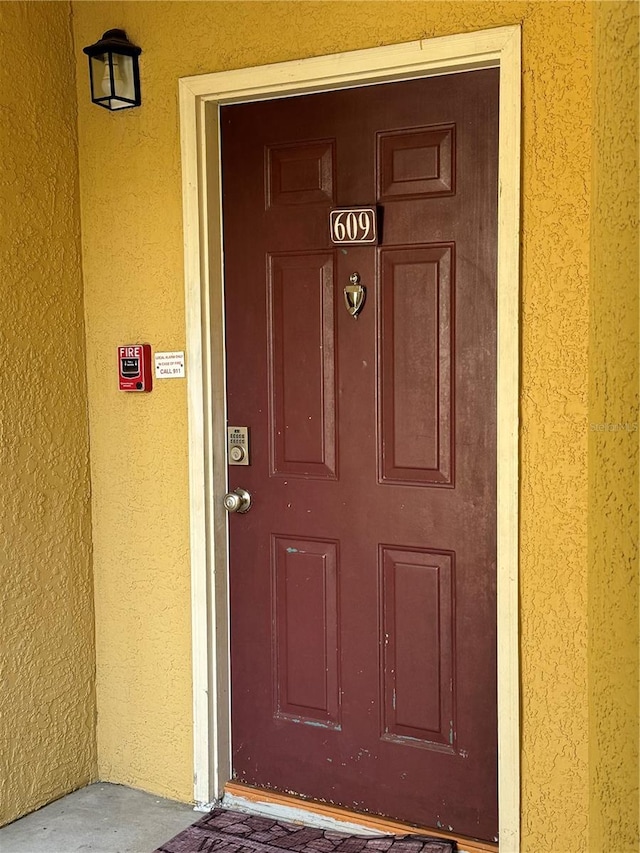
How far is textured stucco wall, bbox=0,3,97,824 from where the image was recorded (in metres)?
2.64

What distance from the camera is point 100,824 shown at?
268 centimetres

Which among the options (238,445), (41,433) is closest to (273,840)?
(238,445)

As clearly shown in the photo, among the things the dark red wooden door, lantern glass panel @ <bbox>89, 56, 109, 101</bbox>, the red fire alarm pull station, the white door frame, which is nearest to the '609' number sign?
the dark red wooden door

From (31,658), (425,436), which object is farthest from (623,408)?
(31,658)

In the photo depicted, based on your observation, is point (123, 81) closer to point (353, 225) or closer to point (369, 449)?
point (353, 225)

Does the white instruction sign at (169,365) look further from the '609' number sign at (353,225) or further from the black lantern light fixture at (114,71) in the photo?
the black lantern light fixture at (114,71)

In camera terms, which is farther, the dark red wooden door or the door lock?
the door lock

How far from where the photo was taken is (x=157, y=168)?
2.72 metres

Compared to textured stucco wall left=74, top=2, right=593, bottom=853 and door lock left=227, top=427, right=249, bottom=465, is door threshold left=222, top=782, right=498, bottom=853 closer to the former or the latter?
textured stucco wall left=74, top=2, right=593, bottom=853

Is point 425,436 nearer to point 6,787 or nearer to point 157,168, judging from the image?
point 157,168

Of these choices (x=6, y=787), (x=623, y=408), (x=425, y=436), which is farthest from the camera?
(x=6, y=787)

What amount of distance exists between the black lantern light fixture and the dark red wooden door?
0.33m

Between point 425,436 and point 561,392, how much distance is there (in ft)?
1.35

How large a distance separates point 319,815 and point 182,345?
5.08 ft
